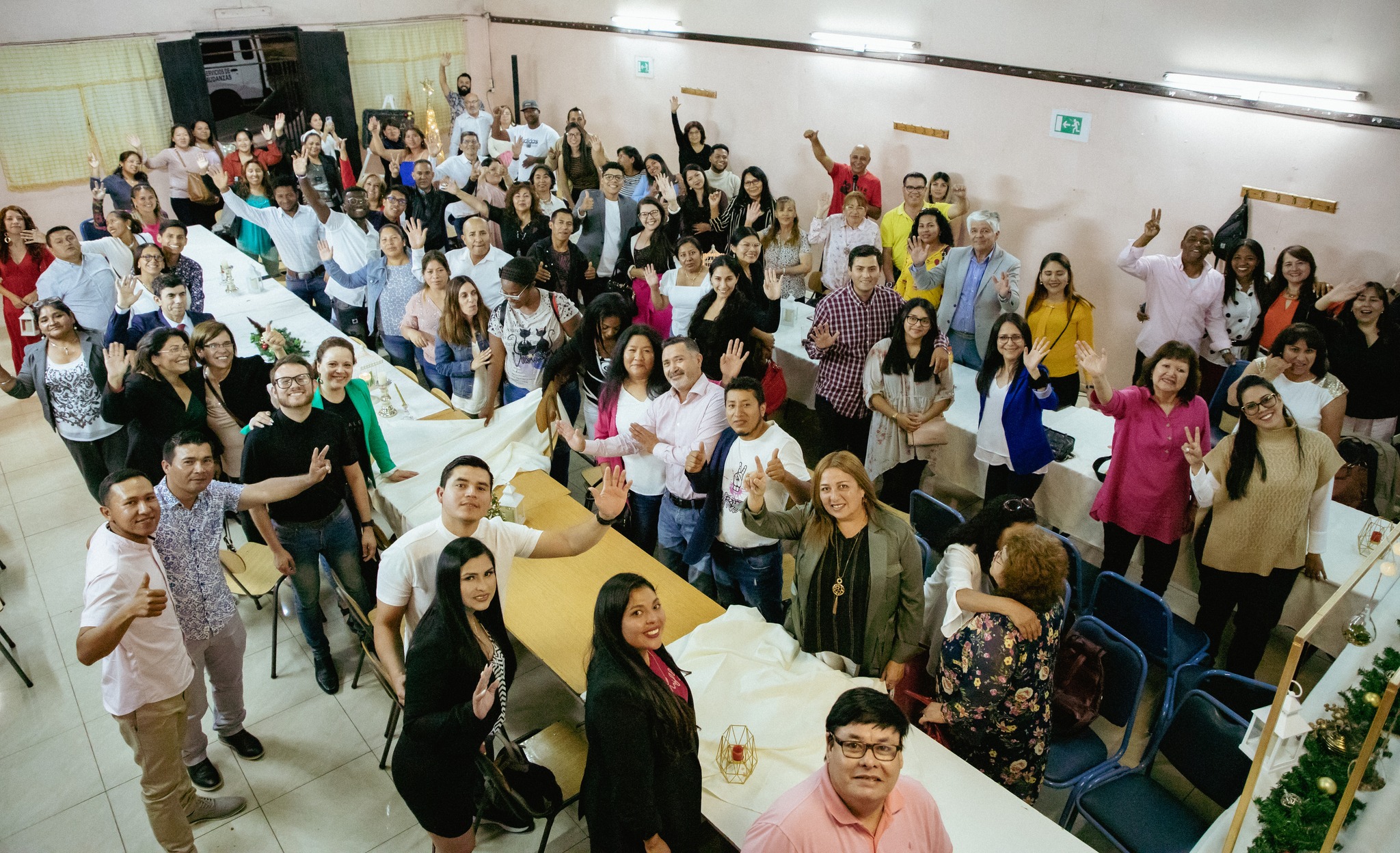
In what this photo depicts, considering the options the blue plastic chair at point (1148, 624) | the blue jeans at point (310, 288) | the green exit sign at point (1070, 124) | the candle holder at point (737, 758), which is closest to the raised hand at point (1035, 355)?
the blue plastic chair at point (1148, 624)

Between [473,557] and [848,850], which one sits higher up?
[473,557]

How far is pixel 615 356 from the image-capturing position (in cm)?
409

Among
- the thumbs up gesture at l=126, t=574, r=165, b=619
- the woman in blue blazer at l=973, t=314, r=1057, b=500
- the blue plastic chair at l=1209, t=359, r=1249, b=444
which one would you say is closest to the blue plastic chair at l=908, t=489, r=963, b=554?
the woman in blue blazer at l=973, t=314, r=1057, b=500

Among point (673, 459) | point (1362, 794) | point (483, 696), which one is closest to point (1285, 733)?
point (1362, 794)

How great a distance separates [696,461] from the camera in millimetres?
3676

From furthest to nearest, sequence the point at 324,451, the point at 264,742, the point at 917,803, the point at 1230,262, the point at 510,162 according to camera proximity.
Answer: the point at 510,162
the point at 1230,262
the point at 264,742
the point at 324,451
the point at 917,803

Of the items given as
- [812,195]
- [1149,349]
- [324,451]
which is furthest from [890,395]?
[812,195]

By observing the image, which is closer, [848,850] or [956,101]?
[848,850]

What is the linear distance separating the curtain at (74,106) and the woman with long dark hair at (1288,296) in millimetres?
11957

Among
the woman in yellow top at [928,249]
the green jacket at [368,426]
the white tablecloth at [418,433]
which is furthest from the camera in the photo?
the woman in yellow top at [928,249]

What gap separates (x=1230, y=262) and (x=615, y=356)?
409 centimetres

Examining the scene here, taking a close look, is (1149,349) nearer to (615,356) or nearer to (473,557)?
(615,356)

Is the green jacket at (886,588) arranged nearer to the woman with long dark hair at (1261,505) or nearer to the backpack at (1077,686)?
the backpack at (1077,686)

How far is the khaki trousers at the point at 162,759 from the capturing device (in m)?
2.99
